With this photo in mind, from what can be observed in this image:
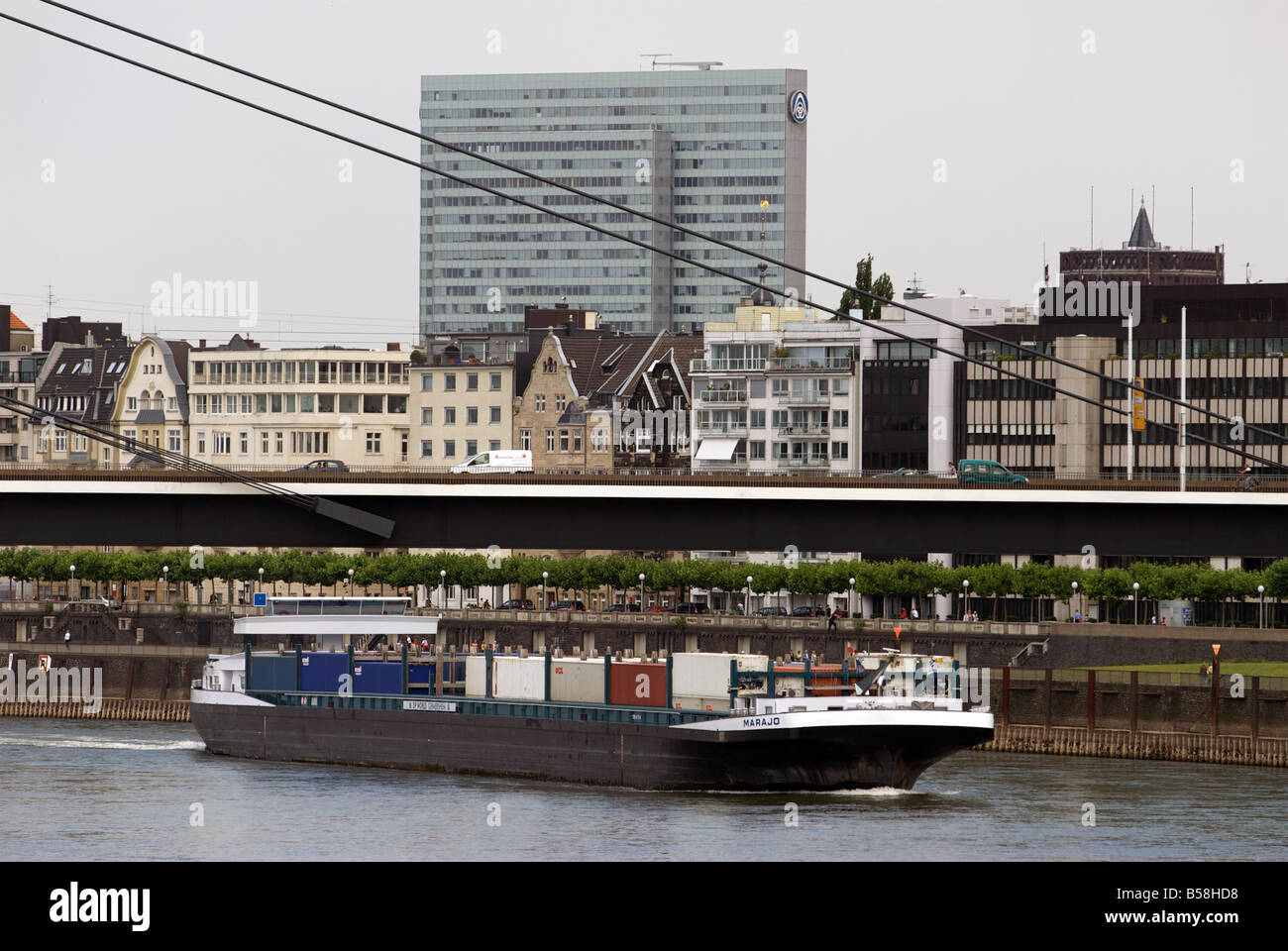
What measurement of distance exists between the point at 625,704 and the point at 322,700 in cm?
1130

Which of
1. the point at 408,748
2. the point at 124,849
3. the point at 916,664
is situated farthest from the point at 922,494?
the point at 124,849

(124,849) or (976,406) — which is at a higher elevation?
(976,406)

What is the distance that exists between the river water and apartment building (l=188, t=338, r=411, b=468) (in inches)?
2498

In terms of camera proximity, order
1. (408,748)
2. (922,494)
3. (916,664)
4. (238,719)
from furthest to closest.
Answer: (238,719) → (408,748) → (916,664) → (922,494)

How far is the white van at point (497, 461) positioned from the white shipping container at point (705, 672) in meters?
29.9

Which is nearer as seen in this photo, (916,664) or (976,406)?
(916,664)

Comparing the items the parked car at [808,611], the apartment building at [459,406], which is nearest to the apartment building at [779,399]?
the apartment building at [459,406]

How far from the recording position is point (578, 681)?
5988 centimetres

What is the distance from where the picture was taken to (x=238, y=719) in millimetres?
66938

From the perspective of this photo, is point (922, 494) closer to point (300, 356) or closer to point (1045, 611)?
point (1045, 611)

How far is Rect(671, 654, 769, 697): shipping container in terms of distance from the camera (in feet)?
186

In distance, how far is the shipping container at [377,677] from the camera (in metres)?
64.4

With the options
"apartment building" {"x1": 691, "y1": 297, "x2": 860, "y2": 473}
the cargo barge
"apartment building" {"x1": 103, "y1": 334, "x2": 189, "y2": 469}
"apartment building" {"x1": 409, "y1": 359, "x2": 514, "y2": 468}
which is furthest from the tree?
the cargo barge

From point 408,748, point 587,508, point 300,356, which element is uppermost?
point 300,356
